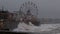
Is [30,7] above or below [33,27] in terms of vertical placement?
above

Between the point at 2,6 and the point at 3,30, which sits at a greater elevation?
the point at 2,6

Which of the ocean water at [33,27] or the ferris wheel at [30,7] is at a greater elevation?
the ferris wheel at [30,7]

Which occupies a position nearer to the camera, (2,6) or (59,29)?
(59,29)

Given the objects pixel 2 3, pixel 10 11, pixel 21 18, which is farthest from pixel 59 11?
pixel 2 3

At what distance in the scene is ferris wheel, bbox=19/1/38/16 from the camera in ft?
5.33

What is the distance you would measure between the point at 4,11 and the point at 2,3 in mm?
100

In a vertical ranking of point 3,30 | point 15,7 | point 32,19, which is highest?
point 15,7

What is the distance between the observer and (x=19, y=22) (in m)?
1.62

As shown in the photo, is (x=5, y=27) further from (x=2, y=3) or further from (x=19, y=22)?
(x=2, y=3)

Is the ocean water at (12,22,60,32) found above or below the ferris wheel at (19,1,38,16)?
below

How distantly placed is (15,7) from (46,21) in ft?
1.23

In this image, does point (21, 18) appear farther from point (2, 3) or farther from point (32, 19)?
point (2, 3)

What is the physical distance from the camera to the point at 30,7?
1.63 meters

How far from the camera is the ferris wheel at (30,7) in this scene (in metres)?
1.62
